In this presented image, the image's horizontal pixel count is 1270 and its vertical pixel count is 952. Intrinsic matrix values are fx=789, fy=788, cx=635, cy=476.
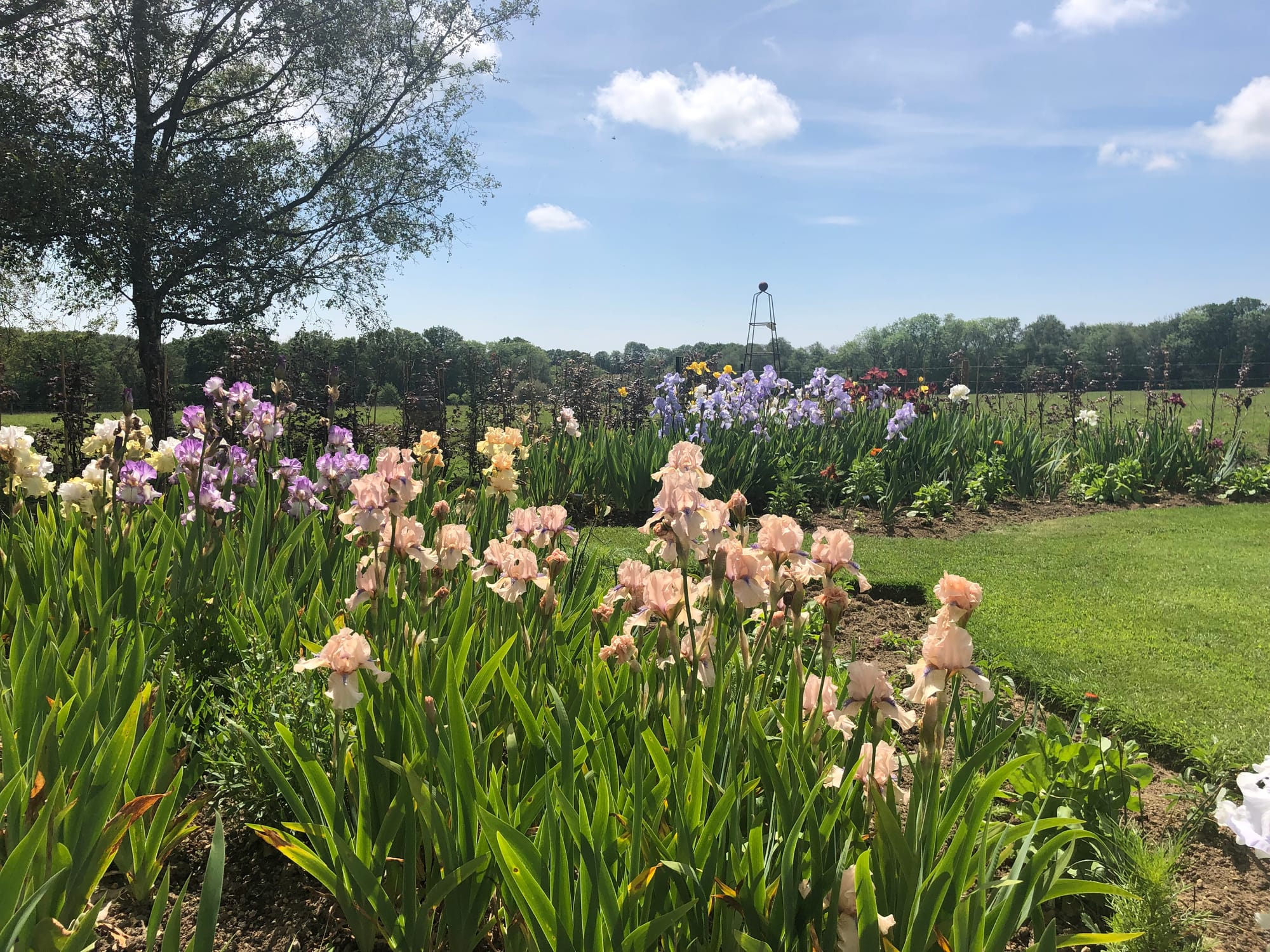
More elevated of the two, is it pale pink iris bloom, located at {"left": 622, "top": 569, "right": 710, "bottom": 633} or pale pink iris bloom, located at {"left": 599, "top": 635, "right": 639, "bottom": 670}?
pale pink iris bloom, located at {"left": 622, "top": 569, "right": 710, "bottom": 633}

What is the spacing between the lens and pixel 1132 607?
A: 480 cm

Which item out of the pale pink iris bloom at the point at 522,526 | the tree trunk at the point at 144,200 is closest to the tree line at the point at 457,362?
the tree trunk at the point at 144,200

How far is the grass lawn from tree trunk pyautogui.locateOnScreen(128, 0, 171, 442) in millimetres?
10167

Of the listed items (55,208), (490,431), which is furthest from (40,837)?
(55,208)

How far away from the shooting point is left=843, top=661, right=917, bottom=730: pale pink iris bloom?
5.07 feet

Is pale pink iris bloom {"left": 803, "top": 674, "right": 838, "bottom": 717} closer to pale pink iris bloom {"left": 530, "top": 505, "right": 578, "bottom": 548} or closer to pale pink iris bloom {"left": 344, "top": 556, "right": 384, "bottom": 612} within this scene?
pale pink iris bloom {"left": 530, "top": 505, "right": 578, "bottom": 548}

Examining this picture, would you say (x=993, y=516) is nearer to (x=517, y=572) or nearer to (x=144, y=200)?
(x=517, y=572)

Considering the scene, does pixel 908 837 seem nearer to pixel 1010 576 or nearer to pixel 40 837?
pixel 40 837

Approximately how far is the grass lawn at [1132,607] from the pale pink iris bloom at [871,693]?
7.07 ft

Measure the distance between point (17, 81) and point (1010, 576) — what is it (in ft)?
52.2

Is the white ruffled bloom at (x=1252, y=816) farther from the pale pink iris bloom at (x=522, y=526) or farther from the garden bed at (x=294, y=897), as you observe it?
the pale pink iris bloom at (x=522, y=526)

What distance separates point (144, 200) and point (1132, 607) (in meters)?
13.9

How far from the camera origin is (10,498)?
4.06 m

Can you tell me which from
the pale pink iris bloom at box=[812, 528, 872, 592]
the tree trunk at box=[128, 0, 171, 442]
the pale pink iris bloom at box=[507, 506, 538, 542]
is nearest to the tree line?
the tree trunk at box=[128, 0, 171, 442]
